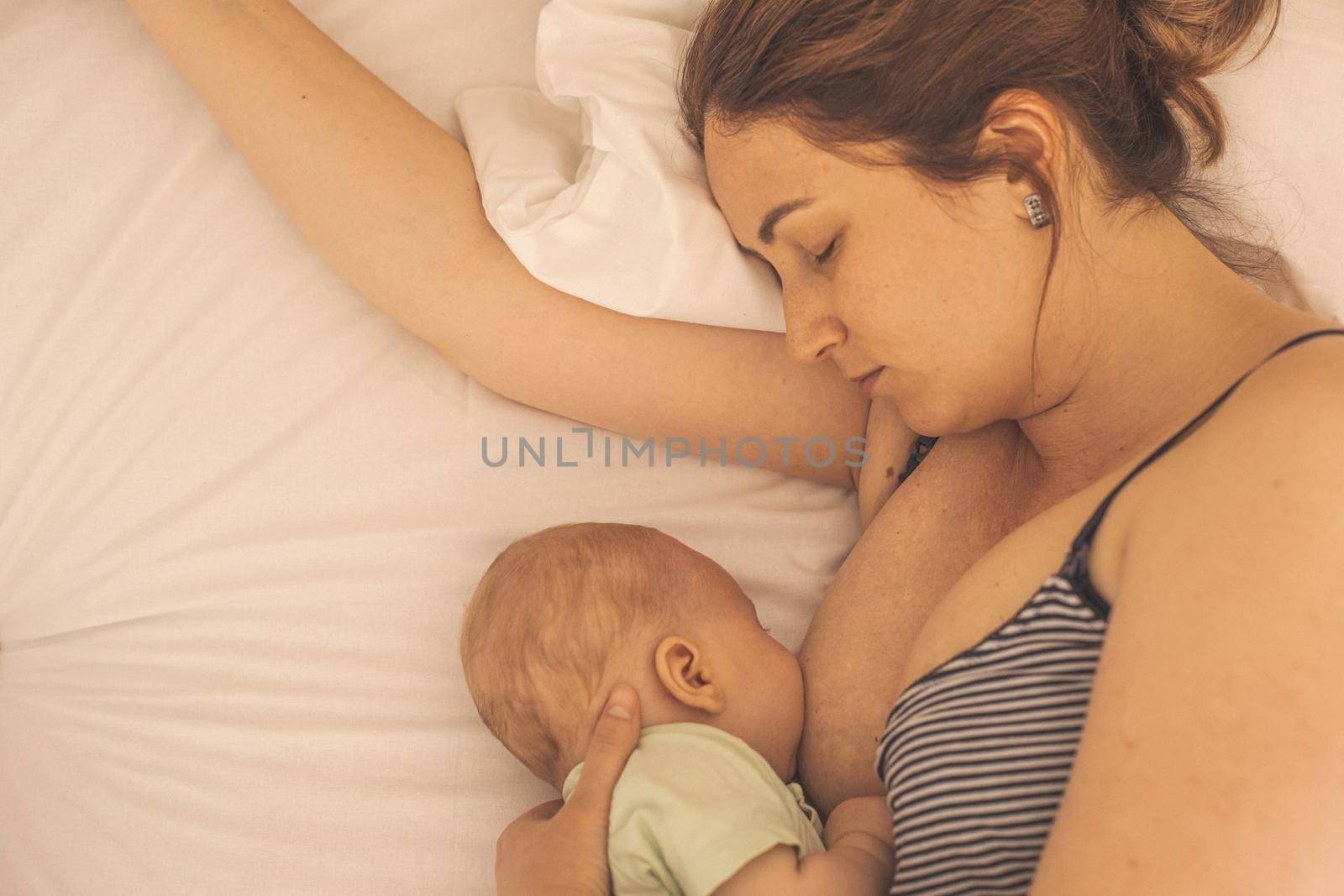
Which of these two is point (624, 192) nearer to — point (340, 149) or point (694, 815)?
point (340, 149)

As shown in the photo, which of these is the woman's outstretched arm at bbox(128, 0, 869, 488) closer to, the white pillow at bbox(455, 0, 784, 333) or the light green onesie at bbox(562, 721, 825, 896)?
the white pillow at bbox(455, 0, 784, 333)

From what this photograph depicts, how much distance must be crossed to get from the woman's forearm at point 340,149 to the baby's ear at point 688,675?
0.56 meters

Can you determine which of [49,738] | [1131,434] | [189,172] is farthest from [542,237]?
[49,738]

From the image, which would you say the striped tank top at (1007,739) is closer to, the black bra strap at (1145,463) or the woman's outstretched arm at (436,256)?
the black bra strap at (1145,463)

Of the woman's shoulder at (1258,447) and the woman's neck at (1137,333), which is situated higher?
the woman's shoulder at (1258,447)

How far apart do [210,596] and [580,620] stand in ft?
1.88

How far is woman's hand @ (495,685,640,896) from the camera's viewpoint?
1062 millimetres

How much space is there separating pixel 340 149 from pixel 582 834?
0.91 meters

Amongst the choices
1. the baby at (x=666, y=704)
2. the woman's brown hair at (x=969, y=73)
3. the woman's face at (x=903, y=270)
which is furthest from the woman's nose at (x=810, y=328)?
the baby at (x=666, y=704)

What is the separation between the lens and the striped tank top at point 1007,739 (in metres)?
0.90

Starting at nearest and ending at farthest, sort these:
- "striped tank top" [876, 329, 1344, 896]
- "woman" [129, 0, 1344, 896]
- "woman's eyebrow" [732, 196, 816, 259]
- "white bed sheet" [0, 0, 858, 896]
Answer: "woman" [129, 0, 1344, 896] < "striped tank top" [876, 329, 1344, 896] < "woman's eyebrow" [732, 196, 816, 259] < "white bed sheet" [0, 0, 858, 896]

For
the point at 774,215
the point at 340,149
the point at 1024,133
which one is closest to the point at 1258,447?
the point at 1024,133

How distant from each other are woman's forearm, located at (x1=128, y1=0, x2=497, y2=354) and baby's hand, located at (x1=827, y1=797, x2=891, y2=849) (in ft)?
2.63

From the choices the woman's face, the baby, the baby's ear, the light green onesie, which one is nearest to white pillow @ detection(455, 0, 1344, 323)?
the woman's face
